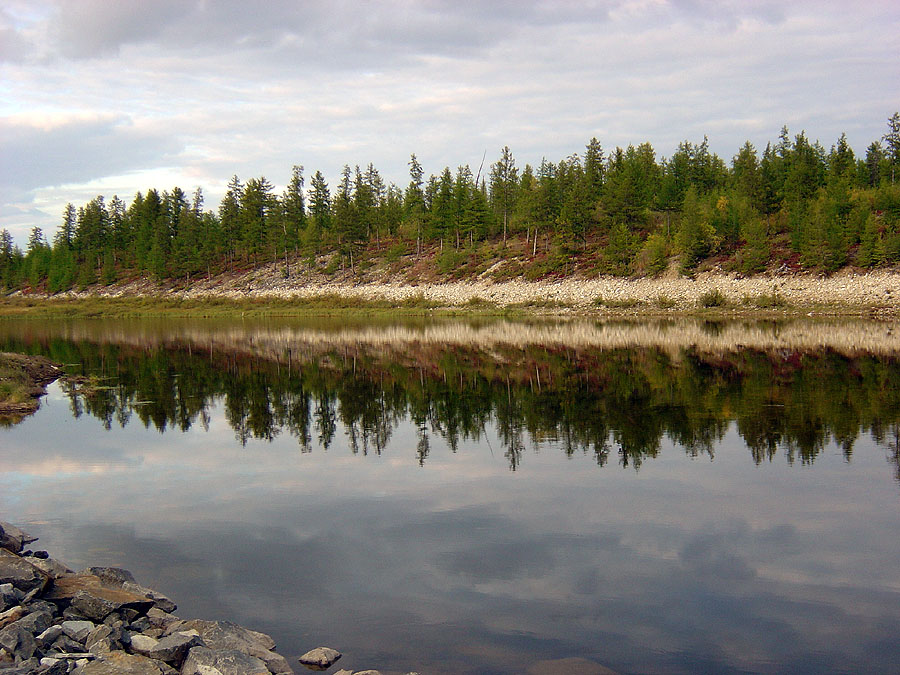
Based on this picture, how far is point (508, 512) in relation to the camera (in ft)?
40.6

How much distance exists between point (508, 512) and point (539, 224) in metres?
87.2

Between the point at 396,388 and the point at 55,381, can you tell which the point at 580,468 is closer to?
the point at 396,388

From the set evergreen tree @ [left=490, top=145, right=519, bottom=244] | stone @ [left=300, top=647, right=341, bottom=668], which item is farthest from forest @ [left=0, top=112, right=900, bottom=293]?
stone @ [left=300, top=647, right=341, bottom=668]

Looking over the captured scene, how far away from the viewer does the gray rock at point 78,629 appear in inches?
299

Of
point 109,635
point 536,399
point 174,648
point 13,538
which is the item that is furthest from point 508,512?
point 536,399

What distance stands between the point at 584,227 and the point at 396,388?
7108 cm

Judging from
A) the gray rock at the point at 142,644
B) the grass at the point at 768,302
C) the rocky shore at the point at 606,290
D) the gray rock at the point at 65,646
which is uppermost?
the rocky shore at the point at 606,290

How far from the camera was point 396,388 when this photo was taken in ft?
89.5

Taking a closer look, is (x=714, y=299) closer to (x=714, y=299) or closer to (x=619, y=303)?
(x=714, y=299)

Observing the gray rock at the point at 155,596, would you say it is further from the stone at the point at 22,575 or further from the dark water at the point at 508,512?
the stone at the point at 22,575

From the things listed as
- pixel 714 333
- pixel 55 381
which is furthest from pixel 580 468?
pixel 714 333

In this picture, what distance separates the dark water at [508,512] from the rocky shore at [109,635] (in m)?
0.56

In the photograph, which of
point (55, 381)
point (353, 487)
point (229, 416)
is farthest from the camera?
point (55, 381)

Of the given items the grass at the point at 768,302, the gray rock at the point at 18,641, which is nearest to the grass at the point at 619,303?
the grass at the point at 768,302
